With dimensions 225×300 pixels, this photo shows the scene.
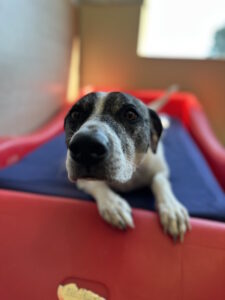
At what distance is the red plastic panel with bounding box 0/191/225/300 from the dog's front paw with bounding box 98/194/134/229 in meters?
0.03

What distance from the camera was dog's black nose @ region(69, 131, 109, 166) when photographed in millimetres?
696

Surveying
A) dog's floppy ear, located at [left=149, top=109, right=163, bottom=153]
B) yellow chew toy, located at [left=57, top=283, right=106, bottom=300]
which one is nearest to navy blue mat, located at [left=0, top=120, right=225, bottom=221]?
dog's floppy ear, located at [left=149, top=109, right=163, bottom=153]

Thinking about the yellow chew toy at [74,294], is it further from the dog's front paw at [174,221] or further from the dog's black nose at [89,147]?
the dog's black nose at [89,147]

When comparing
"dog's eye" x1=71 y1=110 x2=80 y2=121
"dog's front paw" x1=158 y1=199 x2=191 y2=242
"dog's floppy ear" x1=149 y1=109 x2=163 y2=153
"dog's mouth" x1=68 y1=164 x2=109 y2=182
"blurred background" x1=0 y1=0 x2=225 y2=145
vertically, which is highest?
"blurred background" x1=0 y1=0 x2=225 y2=145

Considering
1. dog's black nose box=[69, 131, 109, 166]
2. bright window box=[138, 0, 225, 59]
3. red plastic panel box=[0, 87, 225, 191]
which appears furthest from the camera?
bright window box=[138, 0, 225, 59]

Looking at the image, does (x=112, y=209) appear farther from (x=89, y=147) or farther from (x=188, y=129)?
(x=188, y=129)

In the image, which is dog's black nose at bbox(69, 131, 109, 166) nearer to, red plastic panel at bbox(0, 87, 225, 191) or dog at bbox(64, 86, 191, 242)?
dog at bbox(64, 86, 191, 242)

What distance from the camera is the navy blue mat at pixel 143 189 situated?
1.10 metres

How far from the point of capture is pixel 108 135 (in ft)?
2.45

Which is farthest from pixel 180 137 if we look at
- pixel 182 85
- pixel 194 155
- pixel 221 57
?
pixel 221 57

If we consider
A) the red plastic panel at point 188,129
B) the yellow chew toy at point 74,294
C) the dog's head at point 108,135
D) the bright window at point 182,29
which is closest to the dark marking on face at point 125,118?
the dog's head at point 108,135

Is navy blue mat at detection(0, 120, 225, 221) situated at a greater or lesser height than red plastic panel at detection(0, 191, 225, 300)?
greater

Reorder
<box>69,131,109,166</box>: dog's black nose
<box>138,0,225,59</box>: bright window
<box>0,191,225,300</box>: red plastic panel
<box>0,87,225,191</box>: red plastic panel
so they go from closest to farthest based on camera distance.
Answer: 1. <box>69,131,109,166</box>: dog's black nose
2. <box>0,191,225,300</box>: red plastic panel
3. <box>0,87,225,191</box>: red plastic panel
4. <box>138,0,225,59</box>: bright window

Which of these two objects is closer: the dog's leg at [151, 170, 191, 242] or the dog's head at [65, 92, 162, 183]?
the dog's head at [65, 92, 162, 183]
